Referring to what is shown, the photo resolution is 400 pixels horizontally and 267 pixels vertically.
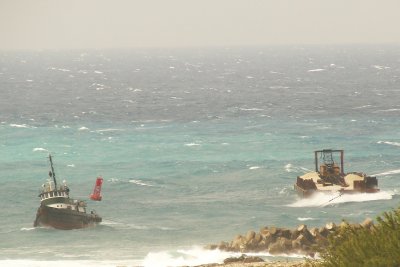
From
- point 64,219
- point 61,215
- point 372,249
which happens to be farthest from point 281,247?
point 372,249

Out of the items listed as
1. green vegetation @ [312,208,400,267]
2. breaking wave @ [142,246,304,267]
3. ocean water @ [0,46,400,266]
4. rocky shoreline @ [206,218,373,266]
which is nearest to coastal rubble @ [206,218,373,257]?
rocky shoreline @ [206,218,373,266]

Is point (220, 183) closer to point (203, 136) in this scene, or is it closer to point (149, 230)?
point (149, 230)

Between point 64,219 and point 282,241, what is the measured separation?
2593cm

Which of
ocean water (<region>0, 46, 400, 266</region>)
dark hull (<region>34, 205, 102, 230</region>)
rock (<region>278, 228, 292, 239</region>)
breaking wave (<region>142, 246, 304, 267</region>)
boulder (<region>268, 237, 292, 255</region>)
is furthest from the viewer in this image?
dark hull (<region>34, 205, 102, 230</region>)

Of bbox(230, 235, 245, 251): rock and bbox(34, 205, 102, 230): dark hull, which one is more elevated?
bbox(34, 205, 102, 230): dark hull

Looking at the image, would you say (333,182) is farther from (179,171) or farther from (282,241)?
(282,241)

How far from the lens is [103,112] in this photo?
18375 cm

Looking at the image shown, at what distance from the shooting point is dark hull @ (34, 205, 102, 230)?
8188cm

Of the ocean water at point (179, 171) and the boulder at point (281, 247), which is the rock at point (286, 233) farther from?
the ocean water at point (179, 171)

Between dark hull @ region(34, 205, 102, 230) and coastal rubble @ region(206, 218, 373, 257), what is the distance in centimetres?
1794

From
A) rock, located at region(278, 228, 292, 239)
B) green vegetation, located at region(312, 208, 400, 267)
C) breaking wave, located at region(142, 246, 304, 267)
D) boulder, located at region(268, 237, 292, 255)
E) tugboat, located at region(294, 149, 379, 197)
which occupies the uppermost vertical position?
green vegetation, located at region(312, 208, 400, 267)

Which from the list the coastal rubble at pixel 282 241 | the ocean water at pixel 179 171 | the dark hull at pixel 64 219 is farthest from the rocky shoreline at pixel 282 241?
the dark hull at pixel 64 219

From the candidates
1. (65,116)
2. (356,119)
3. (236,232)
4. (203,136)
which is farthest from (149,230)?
(65,116)

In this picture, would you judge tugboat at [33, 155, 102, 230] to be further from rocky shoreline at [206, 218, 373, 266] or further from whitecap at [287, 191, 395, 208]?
whitecap at [287, 191, 395, 208]
